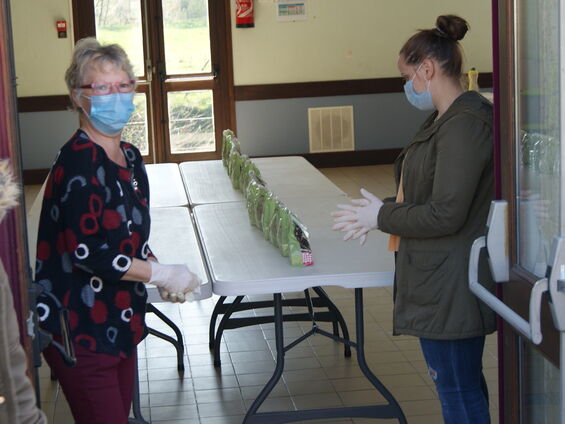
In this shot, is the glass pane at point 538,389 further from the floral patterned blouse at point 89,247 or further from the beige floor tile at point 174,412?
the beige floor tile at point 174,412

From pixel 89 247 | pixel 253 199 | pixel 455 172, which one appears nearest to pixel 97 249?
pixel 89 247

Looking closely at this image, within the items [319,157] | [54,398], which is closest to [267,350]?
[54,398]

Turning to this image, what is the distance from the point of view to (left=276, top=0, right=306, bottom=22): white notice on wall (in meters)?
9.61

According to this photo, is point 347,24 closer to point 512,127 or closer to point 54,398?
point 54,398

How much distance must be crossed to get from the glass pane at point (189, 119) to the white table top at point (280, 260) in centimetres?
582

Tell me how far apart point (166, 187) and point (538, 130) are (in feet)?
10.6

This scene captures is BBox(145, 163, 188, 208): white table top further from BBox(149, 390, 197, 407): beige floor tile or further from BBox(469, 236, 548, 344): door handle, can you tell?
BBox(469, 236, 548, 344): door handle

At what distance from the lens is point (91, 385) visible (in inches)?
91.6

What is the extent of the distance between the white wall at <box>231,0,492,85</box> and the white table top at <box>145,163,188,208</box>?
13.5 ft

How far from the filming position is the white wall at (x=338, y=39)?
31.8 ft

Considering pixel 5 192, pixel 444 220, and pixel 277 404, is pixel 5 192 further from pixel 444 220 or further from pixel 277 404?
pixel 277 404

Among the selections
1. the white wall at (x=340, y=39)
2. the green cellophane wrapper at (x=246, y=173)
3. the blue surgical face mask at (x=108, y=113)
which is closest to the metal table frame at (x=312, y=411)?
the green cellophane wrapper at (x=246, y=173)

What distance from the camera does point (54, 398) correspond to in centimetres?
401

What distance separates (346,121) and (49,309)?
788 cm
